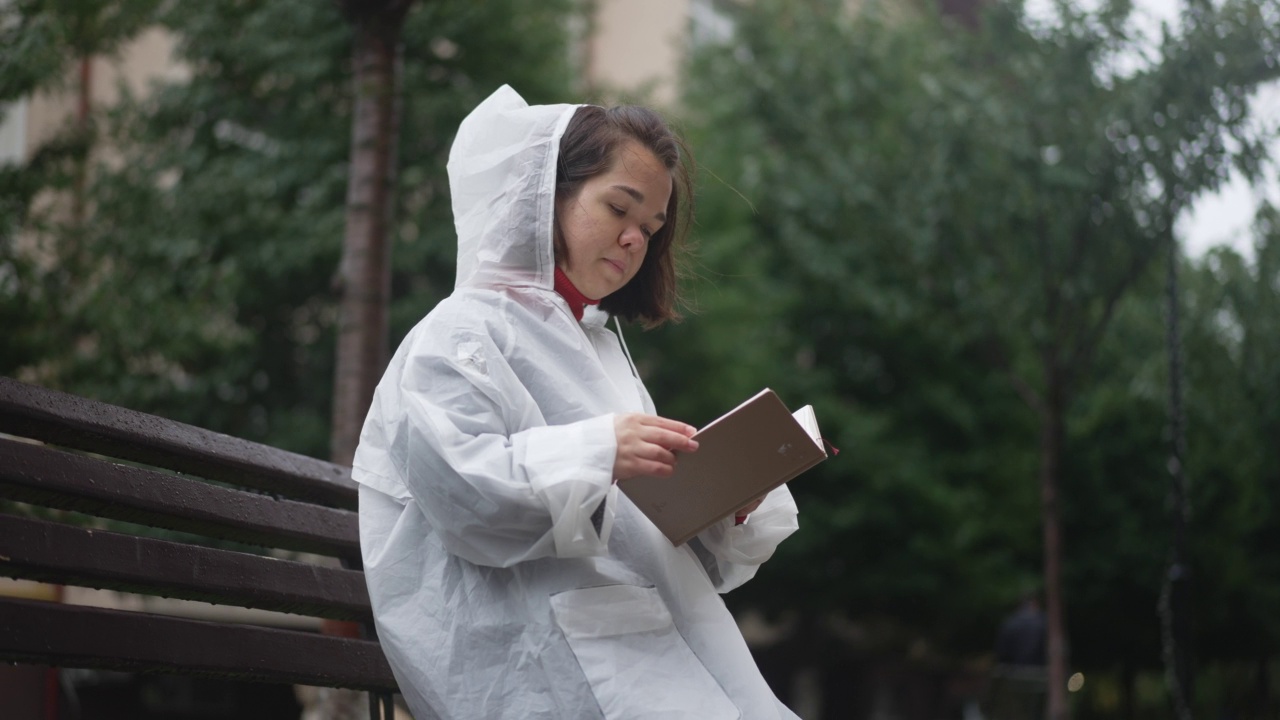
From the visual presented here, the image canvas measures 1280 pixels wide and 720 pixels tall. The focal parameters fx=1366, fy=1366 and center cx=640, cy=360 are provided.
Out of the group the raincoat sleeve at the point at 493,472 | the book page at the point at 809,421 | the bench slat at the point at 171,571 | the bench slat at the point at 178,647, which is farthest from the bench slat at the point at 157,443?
the book page at the point at 809,421

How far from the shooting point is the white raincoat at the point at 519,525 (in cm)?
203

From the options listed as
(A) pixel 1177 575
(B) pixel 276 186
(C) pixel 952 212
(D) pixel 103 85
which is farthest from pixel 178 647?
(D) pixel 103 85

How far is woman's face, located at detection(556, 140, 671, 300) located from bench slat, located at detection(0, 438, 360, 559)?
0.72m

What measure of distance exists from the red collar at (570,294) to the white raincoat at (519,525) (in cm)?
5

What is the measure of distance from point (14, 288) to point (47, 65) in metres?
1.49

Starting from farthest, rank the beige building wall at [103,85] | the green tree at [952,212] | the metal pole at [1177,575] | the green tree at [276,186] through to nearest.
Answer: the beige building wall at [103,85] < the green tree at [276,186] < the green tree at [952,212] < the metal pole at [1177,575]

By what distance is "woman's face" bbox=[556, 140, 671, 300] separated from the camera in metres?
2.44

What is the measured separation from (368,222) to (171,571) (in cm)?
298

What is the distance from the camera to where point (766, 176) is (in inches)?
577

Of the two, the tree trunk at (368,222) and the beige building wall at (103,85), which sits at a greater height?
the beige building wall at (103,85)

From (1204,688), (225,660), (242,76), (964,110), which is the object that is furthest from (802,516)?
(225,660)

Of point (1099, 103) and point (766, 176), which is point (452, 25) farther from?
point (1099, 103)

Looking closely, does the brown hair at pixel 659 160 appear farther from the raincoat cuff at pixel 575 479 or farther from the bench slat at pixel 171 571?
the bench slat at pixel 171 571

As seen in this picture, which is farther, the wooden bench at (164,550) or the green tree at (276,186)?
the green tree at (276,186)
